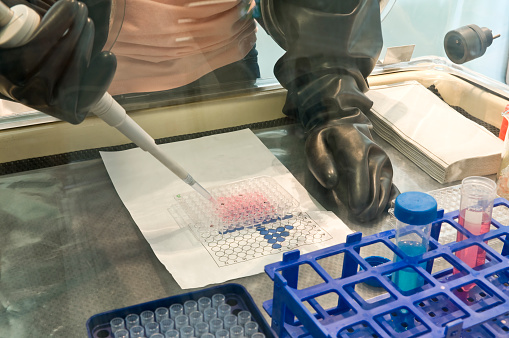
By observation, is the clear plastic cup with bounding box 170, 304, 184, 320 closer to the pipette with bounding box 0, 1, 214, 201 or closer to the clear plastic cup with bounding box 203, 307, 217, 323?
the clear plastic cup with bounding box 203, 307, 217, 323

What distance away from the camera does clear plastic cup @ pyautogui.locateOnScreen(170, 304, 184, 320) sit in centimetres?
54

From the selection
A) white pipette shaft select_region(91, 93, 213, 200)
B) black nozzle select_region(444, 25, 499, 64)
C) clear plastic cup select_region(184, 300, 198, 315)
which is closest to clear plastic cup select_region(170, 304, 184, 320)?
clear plastic cup select_region(184, 300, 198, 315)

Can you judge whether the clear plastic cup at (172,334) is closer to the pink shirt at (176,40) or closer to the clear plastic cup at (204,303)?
the clear plastic cup at (204,303)

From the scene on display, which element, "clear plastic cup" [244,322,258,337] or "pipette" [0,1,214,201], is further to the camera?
"clear plastic cup" [244,322,258,337]

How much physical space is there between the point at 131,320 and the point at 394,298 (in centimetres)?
25

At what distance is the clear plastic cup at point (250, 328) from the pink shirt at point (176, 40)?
0.89 ft

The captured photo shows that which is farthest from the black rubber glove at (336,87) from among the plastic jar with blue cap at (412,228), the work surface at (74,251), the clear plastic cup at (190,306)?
the clear plastic cup at (190,306)

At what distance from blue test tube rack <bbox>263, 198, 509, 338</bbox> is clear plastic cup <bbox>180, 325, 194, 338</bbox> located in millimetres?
77

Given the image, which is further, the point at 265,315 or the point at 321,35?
the point at 321,35

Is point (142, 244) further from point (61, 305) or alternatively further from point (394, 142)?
point (394, 142)

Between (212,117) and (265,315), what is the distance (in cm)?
28

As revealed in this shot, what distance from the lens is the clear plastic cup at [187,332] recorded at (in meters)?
0.52

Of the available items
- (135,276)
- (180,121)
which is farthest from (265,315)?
(180,121)

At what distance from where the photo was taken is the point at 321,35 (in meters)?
0.76
